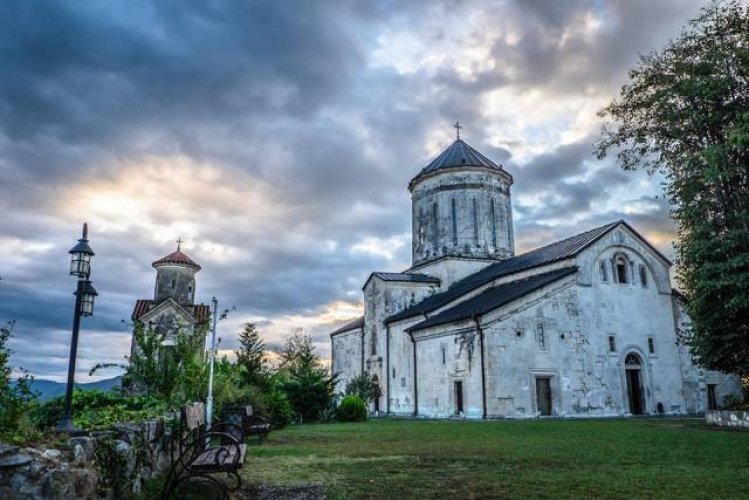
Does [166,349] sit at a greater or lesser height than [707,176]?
lesser

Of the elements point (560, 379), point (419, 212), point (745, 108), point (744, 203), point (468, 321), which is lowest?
point (560, 379)

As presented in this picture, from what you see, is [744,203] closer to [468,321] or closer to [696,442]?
[696,442]

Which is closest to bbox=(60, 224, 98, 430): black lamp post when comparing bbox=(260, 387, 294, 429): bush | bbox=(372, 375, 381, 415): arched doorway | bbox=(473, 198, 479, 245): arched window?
bbox=(260, 387, 294, 429): bush

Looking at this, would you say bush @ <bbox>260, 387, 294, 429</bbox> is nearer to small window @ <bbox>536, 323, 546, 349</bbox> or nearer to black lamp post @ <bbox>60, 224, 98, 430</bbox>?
black lamp post @ <bbox>60, 224, 98, 430</bbox>

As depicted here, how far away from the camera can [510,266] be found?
90.8ft

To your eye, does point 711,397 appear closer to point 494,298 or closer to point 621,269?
point 621,269

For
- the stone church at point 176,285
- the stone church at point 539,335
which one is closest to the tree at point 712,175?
the stone church at point 539,335

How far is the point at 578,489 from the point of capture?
6219 mm

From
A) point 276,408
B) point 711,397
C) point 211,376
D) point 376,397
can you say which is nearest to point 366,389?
point 376,397

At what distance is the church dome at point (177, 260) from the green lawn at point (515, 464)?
23.0 meters

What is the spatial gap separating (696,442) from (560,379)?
33.4ft

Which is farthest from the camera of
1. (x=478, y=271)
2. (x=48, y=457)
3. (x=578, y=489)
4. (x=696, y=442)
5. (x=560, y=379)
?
(x=478, y=271)

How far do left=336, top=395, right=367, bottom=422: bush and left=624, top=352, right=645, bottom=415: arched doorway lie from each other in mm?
11820

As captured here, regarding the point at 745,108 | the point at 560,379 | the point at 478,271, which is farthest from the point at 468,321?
the point at 745,108
